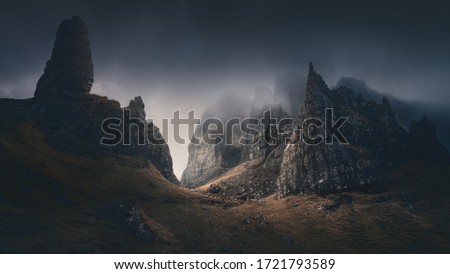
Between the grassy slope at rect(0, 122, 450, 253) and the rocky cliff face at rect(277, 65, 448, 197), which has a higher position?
the rocky cliff face at rect(277, 65, 448, 197)

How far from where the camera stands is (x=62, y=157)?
183750 millimetres

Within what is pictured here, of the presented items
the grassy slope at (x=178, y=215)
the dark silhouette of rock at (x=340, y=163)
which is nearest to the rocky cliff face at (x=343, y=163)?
the dark silhouette of rock at (x=340, y=163)

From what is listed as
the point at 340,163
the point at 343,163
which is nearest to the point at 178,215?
the point at 340,163

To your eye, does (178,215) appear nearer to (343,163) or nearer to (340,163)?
(340,163)

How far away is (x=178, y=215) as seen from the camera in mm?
151250

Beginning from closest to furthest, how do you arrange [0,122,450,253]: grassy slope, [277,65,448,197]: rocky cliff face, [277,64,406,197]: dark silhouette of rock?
[0,122,450,253]: grassy slope
[277,65,448,197]: rocky cliff face
[277,64,406,197]: dark silhouette of rock

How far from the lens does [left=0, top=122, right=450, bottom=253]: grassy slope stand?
403 ft

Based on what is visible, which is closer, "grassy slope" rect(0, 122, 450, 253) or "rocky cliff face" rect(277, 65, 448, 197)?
"grassy slope" rect(0, 122, 450, 253)

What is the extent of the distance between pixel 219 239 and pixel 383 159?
106259 millimetres

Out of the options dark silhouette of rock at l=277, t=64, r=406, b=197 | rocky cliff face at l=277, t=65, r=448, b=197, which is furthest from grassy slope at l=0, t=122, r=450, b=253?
dark silhouette of rock at l=277, t=64, r=406, b=197

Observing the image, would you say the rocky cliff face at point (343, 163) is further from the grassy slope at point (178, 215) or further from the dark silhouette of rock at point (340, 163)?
the grassy slope at point (178, 215)

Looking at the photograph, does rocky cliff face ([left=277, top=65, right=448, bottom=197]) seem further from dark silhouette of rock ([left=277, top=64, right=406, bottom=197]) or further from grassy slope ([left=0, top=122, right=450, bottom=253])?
grassy slope ([left=0, top=122, right=450, bottom=253])

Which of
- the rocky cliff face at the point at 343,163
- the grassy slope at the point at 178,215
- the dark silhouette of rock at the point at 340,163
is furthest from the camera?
the dark silhouette of rock at the point at 340,163

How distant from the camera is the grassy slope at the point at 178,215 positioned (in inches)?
4838
